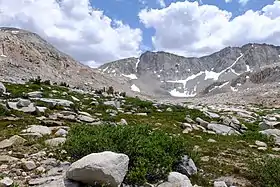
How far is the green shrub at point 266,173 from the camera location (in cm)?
1090

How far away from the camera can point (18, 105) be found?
65.0 ft

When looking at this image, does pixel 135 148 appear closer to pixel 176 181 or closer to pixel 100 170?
pixel 176 181

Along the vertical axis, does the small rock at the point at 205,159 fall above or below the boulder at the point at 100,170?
below

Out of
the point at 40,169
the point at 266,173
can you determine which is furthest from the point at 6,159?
the point at 266,173

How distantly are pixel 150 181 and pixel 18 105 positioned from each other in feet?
39.0

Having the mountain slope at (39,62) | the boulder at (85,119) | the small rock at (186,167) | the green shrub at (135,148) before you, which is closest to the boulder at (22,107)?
the boulder at (85,119)

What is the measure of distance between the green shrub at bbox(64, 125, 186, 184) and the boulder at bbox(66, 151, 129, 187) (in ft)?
1.93

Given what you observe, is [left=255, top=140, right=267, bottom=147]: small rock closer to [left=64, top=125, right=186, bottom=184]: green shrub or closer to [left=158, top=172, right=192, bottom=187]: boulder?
[left=64, top=125, right=186, bottom=184]: green shrub

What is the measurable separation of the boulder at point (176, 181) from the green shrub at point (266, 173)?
7.47ft

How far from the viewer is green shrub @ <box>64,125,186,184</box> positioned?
965cm

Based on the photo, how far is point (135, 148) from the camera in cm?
1005

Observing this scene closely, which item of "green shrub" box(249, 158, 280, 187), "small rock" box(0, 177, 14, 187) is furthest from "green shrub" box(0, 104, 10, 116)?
"green shrub" box(249, 158, 280, 187)

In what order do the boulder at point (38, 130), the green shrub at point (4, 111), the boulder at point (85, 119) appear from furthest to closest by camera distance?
the boulder at point (85, 119)
the green shrub at point (4, 111)
the boulder at point (38, 130)

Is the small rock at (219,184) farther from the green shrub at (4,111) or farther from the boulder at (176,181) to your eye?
the green shrub at (4,111)
